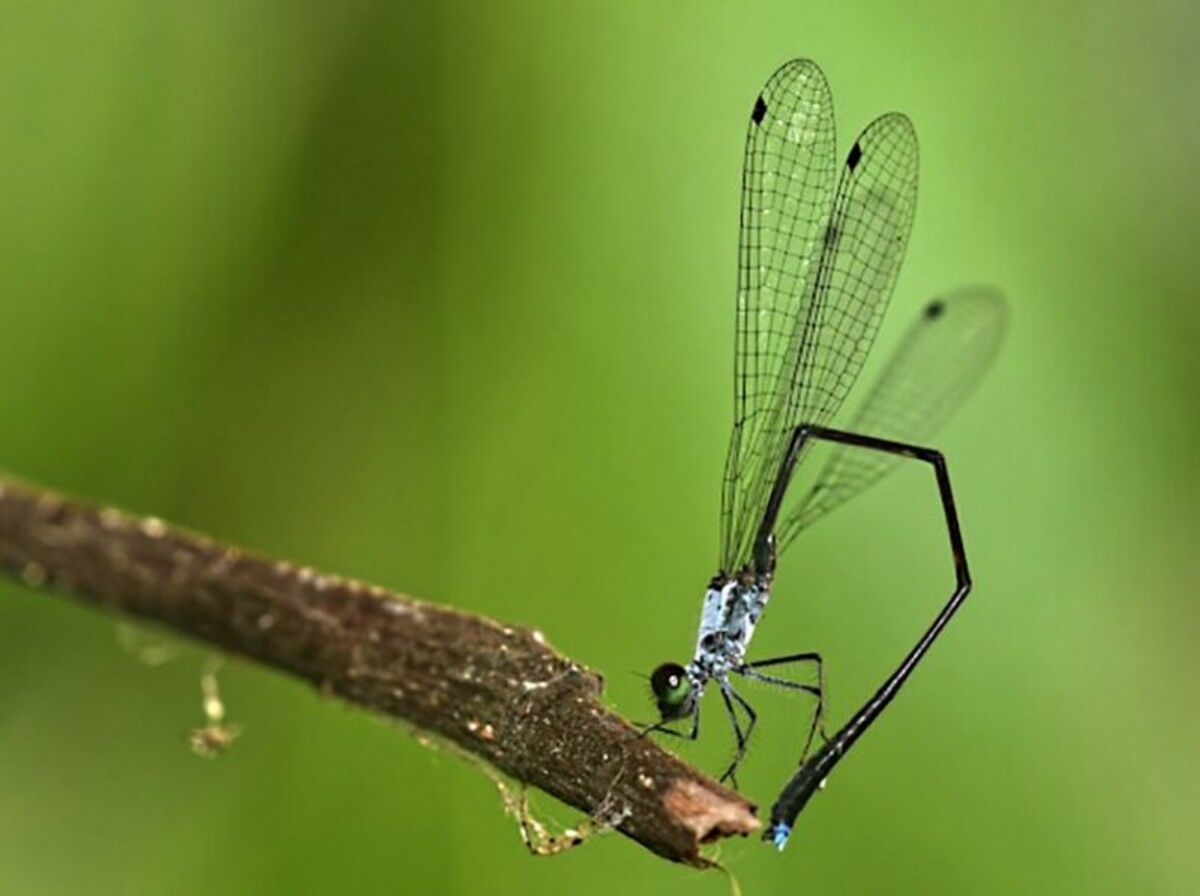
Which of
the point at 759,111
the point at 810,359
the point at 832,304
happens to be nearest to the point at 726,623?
the point at 810,359

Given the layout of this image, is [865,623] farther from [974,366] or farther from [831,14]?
[831,14]

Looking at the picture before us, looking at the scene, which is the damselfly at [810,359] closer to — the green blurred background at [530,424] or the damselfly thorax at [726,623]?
the damselfly thorax at [726,623]

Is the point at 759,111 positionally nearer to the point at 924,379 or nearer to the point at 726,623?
the point at 924,379

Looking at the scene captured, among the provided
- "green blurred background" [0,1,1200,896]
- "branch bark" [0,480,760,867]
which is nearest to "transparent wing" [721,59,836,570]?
"green blurred background" [0,1,1200,896]

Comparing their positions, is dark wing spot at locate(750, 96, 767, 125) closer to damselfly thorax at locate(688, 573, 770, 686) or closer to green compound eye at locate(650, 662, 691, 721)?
damselfly thorax at locate(688, 573, 770, 686)

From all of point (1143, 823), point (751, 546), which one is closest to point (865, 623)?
point (751, 546)

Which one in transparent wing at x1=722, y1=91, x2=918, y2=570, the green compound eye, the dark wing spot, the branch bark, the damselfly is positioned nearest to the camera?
the branch bark
